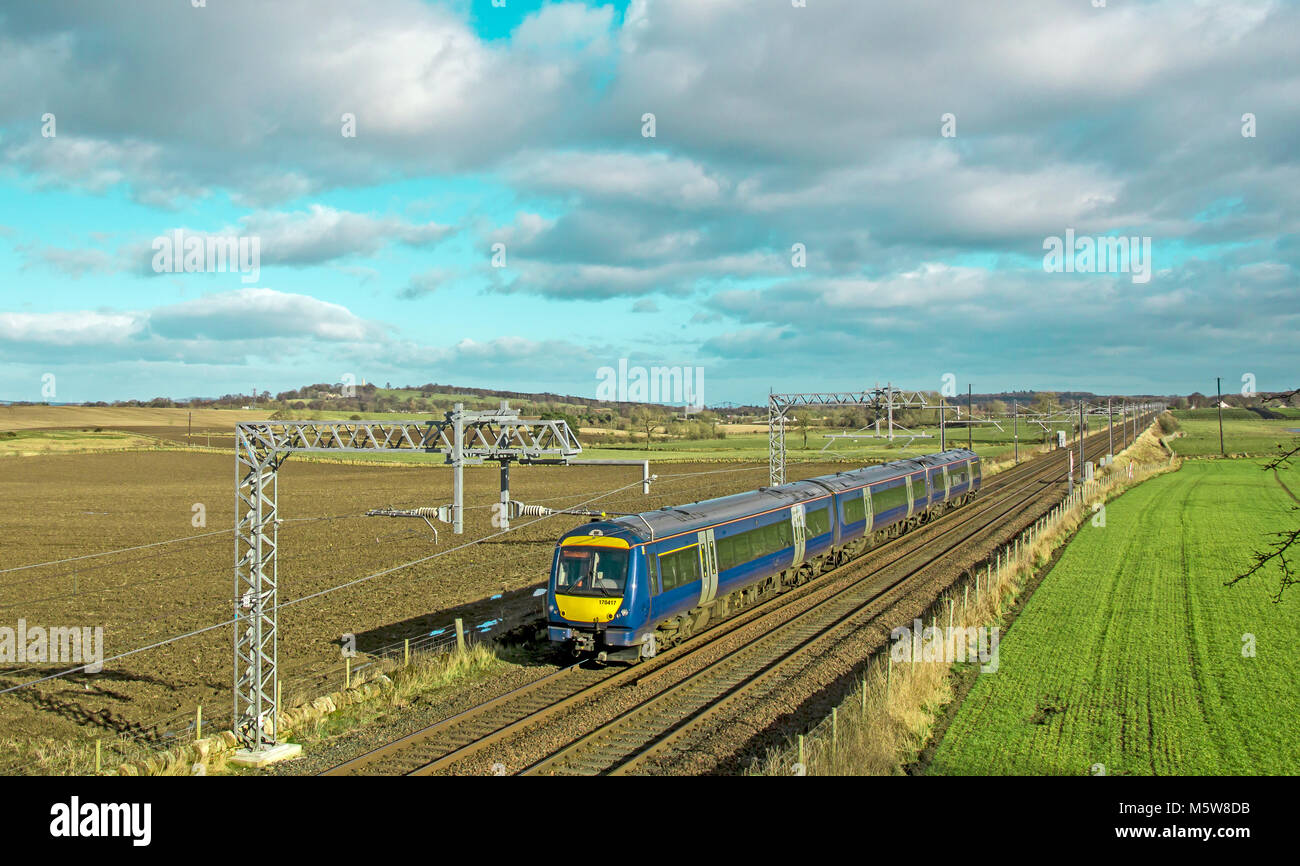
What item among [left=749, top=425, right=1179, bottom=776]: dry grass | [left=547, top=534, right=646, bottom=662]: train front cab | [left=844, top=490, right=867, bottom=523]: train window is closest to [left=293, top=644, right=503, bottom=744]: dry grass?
[left=547, top=534, right=646, bottom=662]: train front cab

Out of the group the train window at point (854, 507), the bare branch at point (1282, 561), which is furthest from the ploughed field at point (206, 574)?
the bare branch at point (1282, 561)

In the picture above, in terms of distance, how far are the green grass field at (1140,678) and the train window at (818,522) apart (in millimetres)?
6668

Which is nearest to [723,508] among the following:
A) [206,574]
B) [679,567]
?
[679,567]

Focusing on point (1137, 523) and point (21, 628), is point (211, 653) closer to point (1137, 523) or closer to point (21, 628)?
point (21, 628)

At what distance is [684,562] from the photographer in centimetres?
1933

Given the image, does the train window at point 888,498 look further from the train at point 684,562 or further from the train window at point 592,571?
the train window at point 592,571

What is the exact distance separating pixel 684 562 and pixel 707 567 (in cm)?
118

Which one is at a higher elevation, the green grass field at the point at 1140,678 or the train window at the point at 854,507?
the train window at the point at 854,507

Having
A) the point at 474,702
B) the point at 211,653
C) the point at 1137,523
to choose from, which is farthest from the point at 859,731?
the point at 1137,523

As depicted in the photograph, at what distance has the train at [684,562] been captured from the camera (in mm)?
17647

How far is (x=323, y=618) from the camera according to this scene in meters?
26.1
